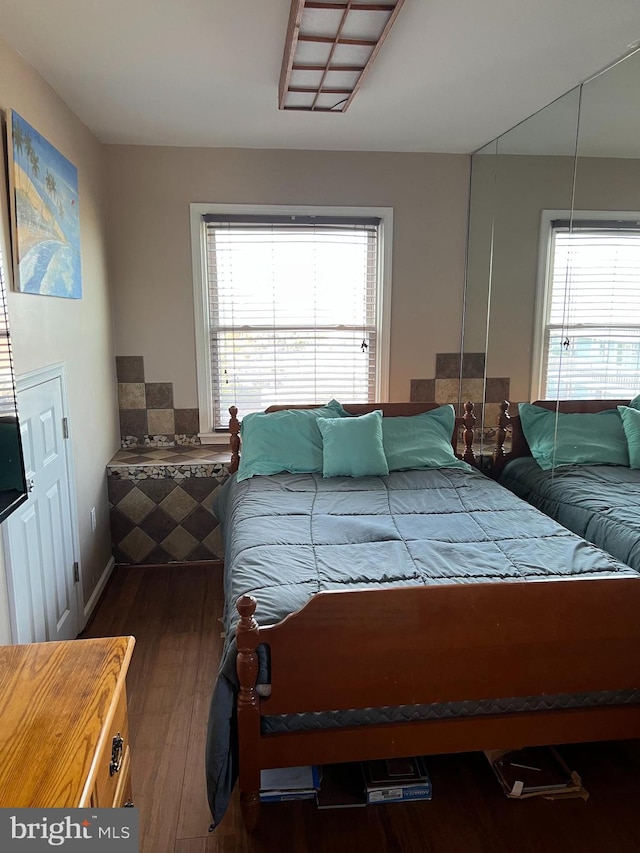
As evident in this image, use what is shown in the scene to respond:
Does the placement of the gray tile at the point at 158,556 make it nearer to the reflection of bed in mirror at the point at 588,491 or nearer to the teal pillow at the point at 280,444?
the teal pillow at the point at 280,444

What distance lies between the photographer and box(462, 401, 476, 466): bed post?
11.9ft

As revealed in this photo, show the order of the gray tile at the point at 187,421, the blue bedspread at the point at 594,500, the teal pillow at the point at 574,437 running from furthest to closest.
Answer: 1. the gray tile at the point at 187,421
2. the teal pillow at the point at 574,437
3. the blue bedspread at the point at 594,500

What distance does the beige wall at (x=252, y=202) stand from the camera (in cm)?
359

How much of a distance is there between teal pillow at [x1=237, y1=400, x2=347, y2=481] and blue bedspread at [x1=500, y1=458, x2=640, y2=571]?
1.14 meters

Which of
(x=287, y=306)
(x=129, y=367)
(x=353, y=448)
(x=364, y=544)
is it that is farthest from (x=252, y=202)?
(x=364, y=544)

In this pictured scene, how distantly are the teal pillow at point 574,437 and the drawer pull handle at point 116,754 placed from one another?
236cm

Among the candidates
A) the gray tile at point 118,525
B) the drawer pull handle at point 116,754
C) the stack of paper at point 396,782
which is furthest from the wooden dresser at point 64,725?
the gray tile at point 118,525

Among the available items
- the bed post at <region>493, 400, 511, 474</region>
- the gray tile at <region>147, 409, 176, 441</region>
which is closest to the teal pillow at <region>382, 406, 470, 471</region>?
the bed post at <region>493, 400, 511, 474</region>

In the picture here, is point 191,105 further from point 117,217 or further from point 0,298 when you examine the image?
point 0,298

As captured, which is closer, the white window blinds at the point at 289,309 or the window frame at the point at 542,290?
the window frame at the point at 542,290

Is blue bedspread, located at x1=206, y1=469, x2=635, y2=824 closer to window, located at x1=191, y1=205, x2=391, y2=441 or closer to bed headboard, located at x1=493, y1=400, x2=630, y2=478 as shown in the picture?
bed headboard, located at x1=493, y1=400, x2=630, y2=478

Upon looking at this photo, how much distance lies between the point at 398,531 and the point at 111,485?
5.97ft

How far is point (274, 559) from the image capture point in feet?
7.13

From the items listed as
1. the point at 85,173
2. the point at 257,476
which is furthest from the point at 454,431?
the point at 85,173
